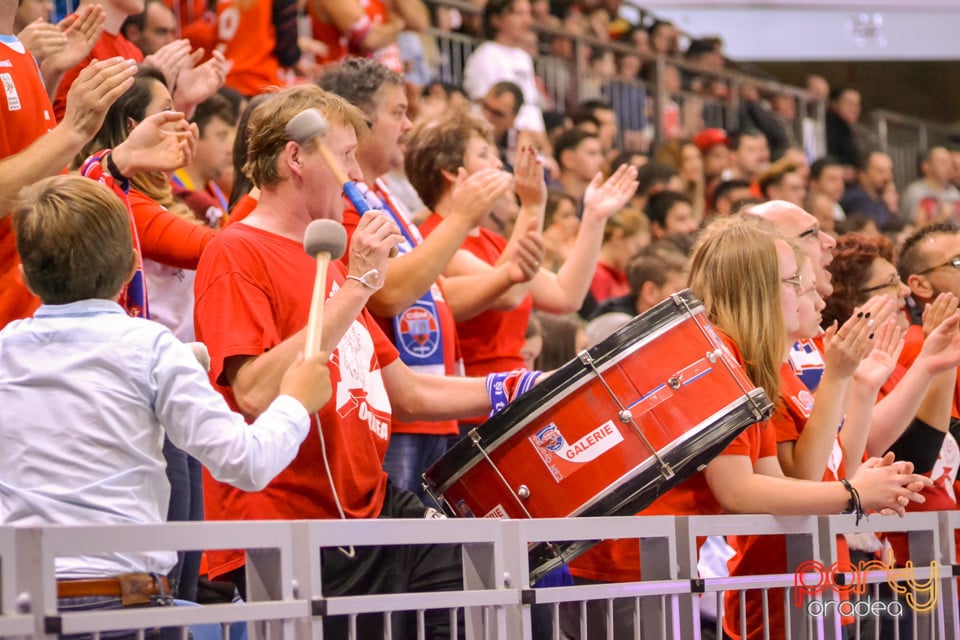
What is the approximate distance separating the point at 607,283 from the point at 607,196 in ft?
7.65

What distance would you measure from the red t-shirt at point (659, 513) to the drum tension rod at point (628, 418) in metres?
0.47

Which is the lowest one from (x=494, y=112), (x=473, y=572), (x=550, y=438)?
(x=473, y=572)

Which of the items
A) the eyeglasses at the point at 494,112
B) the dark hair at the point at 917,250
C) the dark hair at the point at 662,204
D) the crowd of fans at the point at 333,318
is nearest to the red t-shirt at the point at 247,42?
the crowd of fans at the point at 333,318

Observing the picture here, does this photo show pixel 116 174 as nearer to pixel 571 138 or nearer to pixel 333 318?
pixel 333 318

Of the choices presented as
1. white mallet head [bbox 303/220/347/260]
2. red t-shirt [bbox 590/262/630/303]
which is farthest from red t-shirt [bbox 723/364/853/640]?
red t-shirt [bbox 590/262/630/303]

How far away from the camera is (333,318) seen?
2.81m

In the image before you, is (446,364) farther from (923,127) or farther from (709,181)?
(923,127)

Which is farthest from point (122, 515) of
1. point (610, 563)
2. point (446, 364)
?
point (446, 364)

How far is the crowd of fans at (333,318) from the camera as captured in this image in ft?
7.93

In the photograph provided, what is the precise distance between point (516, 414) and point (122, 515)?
99 centimetres

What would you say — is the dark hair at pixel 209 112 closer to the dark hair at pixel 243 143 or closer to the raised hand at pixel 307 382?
the dark hair at pixel 243 143

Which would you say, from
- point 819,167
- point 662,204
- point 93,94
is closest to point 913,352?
point 93,94

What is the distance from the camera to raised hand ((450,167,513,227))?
12.7 ft

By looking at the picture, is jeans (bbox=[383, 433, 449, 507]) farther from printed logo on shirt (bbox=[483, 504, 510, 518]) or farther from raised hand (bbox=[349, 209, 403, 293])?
raised hand (bbox=[349, 209, 403, 293])
